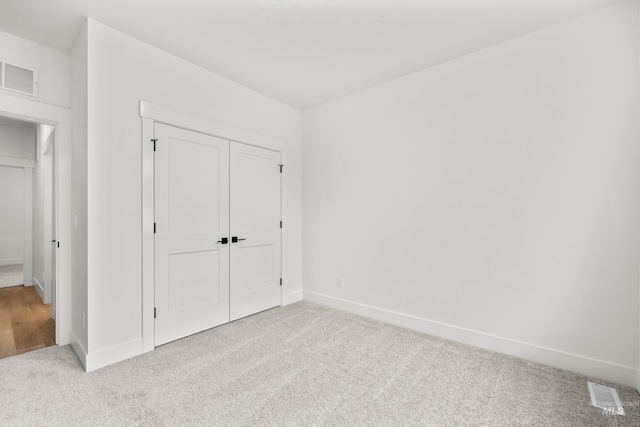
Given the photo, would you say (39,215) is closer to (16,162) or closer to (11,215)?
(16,162)

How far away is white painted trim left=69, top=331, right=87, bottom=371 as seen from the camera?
92.2 inches

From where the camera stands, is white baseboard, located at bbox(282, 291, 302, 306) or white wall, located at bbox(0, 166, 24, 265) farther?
white wall, located at bbox(0, 166, 24, 265)

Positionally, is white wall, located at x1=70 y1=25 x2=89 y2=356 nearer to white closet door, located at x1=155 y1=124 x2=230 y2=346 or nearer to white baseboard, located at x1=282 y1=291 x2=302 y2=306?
white closet door, located at x1=155 y1=124 x2=230 y2=346

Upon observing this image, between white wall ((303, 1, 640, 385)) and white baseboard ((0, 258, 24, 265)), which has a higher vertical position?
white wall ((303, 1, 640, 385))

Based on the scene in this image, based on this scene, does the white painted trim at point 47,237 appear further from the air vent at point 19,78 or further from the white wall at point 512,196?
the white wall at point 512,196

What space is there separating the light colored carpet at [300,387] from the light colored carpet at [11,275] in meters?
3.76

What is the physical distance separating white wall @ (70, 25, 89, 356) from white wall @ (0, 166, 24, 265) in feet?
18.0

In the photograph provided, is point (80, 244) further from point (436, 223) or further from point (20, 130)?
point (20, 130)

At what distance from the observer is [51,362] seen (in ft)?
7.97

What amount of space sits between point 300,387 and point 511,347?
1.87 m

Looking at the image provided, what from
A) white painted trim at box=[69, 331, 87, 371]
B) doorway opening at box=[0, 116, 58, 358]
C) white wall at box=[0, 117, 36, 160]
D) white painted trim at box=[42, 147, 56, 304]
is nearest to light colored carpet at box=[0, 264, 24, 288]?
doorway opening at box=[0, 116, 58, 358]

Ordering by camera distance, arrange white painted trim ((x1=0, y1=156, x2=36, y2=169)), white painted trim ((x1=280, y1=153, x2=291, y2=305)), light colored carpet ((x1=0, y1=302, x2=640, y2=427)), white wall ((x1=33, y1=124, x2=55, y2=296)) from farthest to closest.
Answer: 1. white painted trim ((x1=0, y1=156, x2=36, y2=169))
2. white wall ((x1=33, y1=124, x2=55, y2=296))
3. white painted trim ((x1=280, y1=153, x2=291, y2=305))
4. light colored carpet ((x1=0, y1=302, x2=640, y2=427))

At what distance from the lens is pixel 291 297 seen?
161 inches

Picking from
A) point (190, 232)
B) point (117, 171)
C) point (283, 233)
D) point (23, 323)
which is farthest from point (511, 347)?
point (23, 323)
